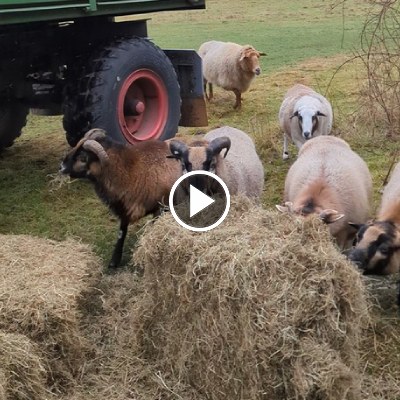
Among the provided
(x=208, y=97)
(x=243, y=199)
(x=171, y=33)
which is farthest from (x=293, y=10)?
(x=243, y=199)

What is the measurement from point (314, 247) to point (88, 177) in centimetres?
243

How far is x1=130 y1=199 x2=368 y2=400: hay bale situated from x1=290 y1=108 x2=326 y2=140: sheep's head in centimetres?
369

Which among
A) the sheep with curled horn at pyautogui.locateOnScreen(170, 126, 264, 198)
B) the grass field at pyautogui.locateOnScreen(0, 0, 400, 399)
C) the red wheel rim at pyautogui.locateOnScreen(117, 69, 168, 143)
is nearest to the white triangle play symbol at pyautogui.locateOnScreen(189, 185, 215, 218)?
the sheep with curled horn at pyautogui.locateOnScreen(170, 126, 264, 198)

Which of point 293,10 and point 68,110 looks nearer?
point 68,110

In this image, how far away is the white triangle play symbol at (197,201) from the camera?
4535 millimetres

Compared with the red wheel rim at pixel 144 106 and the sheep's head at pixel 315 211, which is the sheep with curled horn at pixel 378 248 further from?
the red wheel rim at pixel 144 106

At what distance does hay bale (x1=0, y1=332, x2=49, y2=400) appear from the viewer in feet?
11.6

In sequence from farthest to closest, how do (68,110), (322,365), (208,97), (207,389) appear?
(208,97) < (68,110) < (207,389) < (322,365)

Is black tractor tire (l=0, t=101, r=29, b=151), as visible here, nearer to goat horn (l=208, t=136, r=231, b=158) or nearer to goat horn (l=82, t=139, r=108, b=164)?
goat horn (l=82, t=139, r=108, b=164)

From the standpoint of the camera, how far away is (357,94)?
11461mm

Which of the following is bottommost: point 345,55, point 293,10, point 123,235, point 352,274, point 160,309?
point 293,10

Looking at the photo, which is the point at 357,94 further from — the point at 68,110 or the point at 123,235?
the point at 123,235

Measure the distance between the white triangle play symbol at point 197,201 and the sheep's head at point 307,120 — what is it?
2757mm

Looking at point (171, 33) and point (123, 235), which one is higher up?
point (123, 235)
